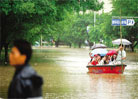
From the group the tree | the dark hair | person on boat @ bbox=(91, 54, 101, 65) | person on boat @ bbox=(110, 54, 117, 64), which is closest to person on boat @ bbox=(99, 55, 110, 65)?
person on boat @ bbox=(110, 54, 117, 64)

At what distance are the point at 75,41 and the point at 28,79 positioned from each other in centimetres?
11522

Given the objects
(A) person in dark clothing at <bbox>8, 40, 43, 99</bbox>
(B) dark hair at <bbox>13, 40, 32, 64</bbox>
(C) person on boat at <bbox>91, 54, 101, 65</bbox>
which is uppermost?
(B) dark hair at <bbox>13, 40, 32, 64</bbox>

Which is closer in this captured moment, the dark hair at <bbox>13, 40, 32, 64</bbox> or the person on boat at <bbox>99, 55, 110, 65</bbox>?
the dark hair at <bbox>13, 40, 32, 64</bbox>

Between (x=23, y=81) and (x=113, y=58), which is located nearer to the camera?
(x=23, y=81)

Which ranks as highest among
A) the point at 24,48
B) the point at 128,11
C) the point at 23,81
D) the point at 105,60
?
the point at 128,11

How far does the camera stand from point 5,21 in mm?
32531

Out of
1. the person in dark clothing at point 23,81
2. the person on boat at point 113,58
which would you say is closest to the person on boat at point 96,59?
the person on boat at point 113,58

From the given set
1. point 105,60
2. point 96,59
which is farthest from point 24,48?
point 96,59

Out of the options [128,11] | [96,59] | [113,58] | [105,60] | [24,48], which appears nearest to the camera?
[24,48]

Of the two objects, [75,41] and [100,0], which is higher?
[100,0]

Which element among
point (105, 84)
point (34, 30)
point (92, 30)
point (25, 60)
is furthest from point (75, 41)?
point (25, 60)

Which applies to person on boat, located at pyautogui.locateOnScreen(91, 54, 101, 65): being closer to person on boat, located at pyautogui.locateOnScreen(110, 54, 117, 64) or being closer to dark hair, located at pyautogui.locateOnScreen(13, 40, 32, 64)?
person on boat, located at pyautogui.locateOnScreen(110, 54, 117, 64)

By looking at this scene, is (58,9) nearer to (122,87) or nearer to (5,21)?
(5,21)

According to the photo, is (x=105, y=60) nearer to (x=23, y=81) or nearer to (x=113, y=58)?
(x=113, y=58)
